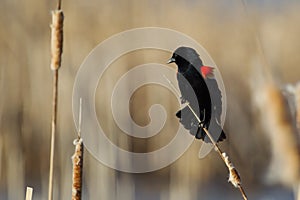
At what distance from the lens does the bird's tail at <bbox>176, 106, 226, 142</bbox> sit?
1457 mm

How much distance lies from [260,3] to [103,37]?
994 mm

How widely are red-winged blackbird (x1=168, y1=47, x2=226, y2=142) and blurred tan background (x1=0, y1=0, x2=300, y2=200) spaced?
3.72 ft

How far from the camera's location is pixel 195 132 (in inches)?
57.9

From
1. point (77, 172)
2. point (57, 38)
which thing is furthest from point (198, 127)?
point (57, 38)

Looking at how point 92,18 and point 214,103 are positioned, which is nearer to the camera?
point 214,103

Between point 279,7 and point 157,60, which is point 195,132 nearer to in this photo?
point 157,60

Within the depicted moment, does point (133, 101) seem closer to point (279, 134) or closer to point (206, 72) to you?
point (279, 134)

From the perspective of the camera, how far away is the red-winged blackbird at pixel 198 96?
1.48 metres

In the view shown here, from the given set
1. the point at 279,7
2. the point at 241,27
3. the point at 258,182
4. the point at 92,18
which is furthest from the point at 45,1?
the point at 258,182

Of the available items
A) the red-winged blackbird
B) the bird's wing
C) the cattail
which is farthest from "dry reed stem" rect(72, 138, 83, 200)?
the cattail

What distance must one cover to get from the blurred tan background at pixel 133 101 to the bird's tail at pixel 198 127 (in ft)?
4.12

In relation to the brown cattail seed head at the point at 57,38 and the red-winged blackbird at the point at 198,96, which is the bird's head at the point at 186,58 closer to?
the red-winged blackbird at the point at 198,96

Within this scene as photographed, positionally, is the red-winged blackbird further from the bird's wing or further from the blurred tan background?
the blurred tan background

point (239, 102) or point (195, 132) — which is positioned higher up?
point (239, 102)
